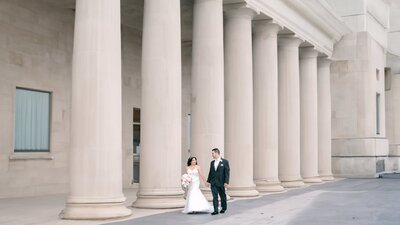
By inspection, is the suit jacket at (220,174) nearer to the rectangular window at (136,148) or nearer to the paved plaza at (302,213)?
the paved plaza at (302,213)

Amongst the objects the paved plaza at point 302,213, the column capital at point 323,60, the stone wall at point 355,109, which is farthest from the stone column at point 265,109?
the stone wall at point 355,109

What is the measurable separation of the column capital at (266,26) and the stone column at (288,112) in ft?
16.5

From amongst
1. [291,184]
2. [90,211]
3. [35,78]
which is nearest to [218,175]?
[90,211]

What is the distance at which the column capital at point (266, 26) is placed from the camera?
40594 mm

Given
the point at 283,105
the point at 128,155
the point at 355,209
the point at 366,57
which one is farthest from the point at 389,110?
the point at 355,209

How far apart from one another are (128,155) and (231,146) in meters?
12.0

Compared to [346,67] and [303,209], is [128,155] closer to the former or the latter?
[303,209]

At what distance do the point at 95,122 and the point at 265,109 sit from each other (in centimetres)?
2040

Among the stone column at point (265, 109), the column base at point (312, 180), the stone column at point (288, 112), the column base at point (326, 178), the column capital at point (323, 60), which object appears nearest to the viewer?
the stone column at point (265, 109)

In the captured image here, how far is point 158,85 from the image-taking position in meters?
27.2

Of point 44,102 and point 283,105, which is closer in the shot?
point 44,102

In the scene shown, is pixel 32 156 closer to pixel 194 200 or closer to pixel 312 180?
pixel 194 200

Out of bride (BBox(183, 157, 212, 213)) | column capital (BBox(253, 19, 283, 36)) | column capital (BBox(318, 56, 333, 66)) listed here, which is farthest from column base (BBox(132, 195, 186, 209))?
column capital (BBox(318, 56, 333, 66))

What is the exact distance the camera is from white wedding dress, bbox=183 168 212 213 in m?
25.2
